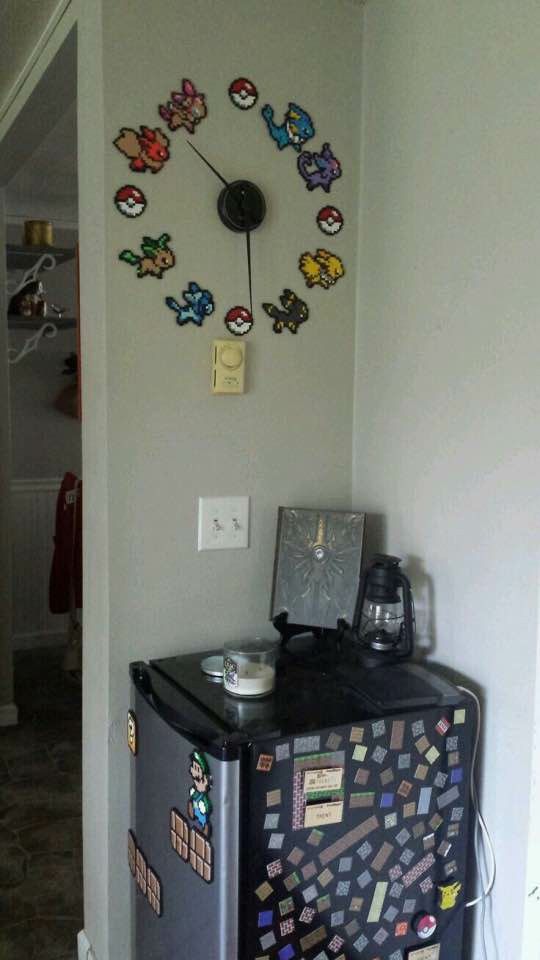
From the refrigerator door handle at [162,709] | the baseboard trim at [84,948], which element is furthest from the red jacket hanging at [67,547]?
the refrigerator door handle at [162,709]

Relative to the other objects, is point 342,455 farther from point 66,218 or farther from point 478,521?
point 66,218

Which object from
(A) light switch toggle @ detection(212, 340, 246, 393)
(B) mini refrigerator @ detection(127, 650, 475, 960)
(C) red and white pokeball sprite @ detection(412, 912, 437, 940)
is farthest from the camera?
(A) light switch toggle @ detection(212, 340, 246, 393)

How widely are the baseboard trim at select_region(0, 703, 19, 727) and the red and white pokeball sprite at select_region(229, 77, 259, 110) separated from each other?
273 cm

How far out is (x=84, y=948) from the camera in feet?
6.53

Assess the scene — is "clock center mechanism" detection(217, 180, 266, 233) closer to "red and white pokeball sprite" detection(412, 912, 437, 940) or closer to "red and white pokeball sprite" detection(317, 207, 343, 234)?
"red and white pokeball sprite" detection(317, 207, 343, 234)

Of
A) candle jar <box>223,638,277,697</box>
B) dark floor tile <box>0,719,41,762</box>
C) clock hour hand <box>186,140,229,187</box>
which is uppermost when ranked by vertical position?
clock hour hand <box>186,140,229,187</box>

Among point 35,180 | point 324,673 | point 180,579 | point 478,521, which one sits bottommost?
point 324,673

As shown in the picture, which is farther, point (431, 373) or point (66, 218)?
point (66, 218)

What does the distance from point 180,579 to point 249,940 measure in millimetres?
708

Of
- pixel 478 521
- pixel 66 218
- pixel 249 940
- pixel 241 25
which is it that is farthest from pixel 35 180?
pixel 249 940

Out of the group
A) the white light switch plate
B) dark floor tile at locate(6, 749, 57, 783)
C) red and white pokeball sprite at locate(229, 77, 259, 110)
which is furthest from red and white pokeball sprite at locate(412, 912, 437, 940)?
dark floor tile at locate(6, 749, 57, 783)

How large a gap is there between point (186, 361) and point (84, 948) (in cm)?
145

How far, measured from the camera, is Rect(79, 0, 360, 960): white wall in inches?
65.0

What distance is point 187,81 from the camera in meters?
1.67
